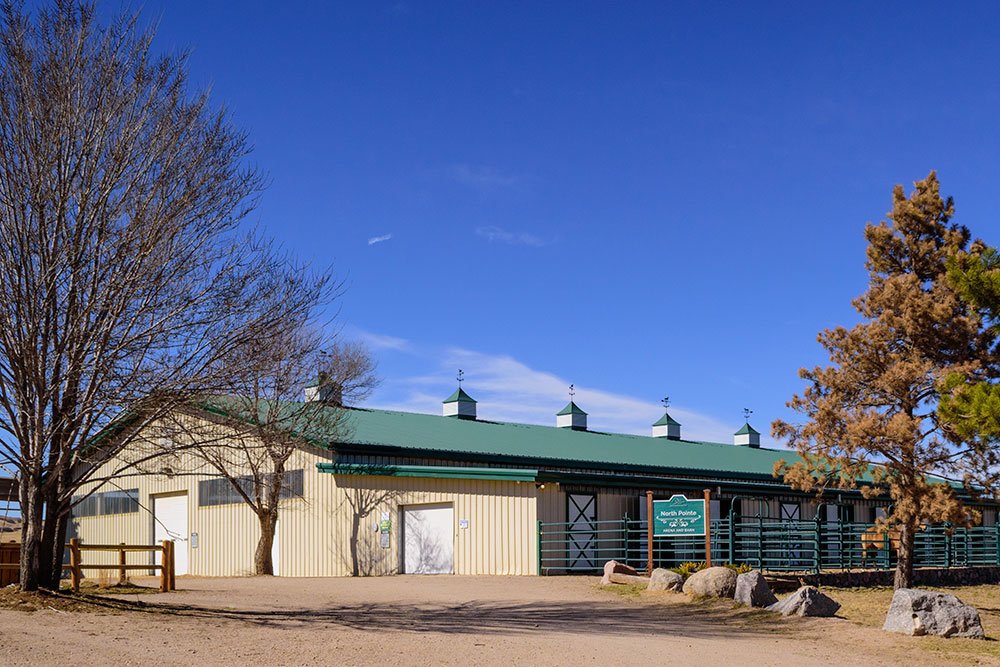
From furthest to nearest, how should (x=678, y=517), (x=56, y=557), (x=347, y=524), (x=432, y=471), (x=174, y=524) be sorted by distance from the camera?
1. (x=174, y=524)
2. (x=347, y=524)
3. (x=432, y=471)
4. (x=678, y=517)
5. (x=56, y=557)

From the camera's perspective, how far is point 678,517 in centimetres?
2425

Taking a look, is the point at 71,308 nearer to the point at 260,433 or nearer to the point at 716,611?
the point at 260,433

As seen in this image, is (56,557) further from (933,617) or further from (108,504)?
(108,504)

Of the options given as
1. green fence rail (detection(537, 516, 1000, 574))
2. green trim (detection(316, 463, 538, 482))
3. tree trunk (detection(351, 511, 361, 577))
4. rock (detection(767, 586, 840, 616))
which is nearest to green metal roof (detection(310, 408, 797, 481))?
green trim (detection(316, 463, 538, 482))

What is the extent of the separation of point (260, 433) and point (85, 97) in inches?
220

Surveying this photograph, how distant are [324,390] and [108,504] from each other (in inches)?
473

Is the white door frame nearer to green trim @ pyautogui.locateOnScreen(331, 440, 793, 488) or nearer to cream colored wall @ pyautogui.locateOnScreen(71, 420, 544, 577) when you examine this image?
cream colored wall @ pyautogui.locateOnScreen(71, 420, 544, 577)

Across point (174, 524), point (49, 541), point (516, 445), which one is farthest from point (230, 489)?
point (49, 541)

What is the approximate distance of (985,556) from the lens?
1369 inches

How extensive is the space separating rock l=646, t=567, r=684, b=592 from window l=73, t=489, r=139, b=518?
67.7ft

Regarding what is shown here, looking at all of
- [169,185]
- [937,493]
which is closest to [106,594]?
[169,185]

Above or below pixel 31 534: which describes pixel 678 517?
below

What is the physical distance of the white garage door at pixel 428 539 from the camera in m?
27.8

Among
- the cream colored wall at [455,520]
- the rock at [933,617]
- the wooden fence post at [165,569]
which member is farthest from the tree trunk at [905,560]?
the wooden fence post at [165,569]
